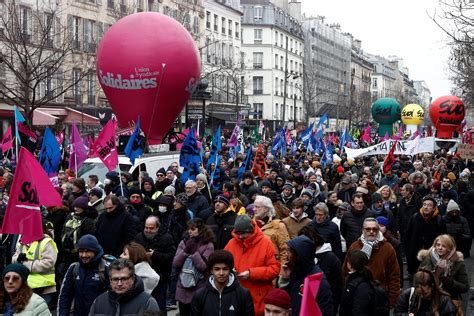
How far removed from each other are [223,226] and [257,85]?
7425 centimetres

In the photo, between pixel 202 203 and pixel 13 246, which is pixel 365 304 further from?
pixel 202 203

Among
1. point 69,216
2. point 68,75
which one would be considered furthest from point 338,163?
point 68,75

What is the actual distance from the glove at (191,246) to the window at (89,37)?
3671 cm

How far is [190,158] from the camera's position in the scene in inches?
610

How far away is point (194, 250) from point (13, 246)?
7.55 ft

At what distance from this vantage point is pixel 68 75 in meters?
40.8

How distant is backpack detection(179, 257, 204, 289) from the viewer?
7918 mm

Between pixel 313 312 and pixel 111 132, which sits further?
pixel 111 132

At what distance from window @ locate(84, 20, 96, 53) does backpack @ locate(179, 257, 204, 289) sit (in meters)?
36.9

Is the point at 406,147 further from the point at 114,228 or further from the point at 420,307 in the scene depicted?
the point at 420,307

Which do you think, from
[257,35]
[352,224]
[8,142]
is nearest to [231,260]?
[352,224]

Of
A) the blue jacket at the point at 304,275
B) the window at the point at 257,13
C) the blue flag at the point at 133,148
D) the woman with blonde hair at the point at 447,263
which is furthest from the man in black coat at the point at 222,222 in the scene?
the window at the point at 257,13

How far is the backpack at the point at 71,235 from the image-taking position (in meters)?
9.23

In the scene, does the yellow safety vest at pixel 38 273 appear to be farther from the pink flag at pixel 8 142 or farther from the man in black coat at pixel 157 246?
the pink flag at pixel 8 142
